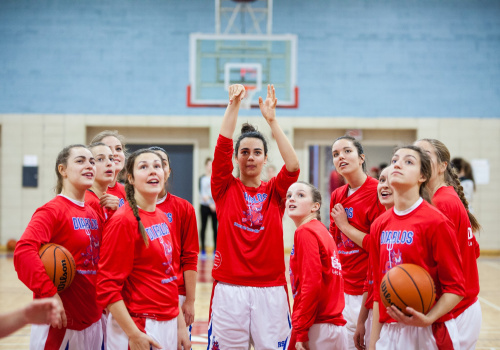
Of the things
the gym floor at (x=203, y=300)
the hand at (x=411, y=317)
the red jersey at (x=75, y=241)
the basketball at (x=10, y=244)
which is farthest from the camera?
the basketball at (x=10, y=244)

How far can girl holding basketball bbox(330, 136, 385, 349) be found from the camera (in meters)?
3.56

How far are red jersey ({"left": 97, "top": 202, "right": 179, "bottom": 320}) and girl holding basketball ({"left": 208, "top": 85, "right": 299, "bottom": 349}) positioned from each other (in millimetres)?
523

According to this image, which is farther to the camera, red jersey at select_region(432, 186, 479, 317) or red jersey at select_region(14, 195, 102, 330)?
red jersey at select_region(14, 195, 102, 330)

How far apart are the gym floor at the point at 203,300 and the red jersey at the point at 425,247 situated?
3045 mm

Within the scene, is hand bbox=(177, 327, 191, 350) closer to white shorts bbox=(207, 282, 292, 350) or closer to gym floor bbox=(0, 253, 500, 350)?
white shorts bbox=(207, 282, 292, 350)

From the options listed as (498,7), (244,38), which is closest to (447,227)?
(244,38)

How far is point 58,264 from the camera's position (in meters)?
2.83

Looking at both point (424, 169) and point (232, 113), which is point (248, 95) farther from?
point (424, 169)

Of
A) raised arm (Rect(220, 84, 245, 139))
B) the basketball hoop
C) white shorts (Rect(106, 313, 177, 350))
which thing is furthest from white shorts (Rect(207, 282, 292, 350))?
the basketball hoop

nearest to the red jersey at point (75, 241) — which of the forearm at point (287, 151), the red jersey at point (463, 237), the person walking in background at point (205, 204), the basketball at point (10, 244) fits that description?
the forearm at point (287, 151)

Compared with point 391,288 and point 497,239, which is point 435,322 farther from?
point 497,239

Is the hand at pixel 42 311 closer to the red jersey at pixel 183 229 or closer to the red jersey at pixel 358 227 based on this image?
the red jersey at pixel 183 229

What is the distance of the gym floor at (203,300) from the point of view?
5348 millimetres

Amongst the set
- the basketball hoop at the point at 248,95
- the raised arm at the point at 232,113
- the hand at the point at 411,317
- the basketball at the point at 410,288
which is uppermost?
the basketball hoop at the point at 248,95
